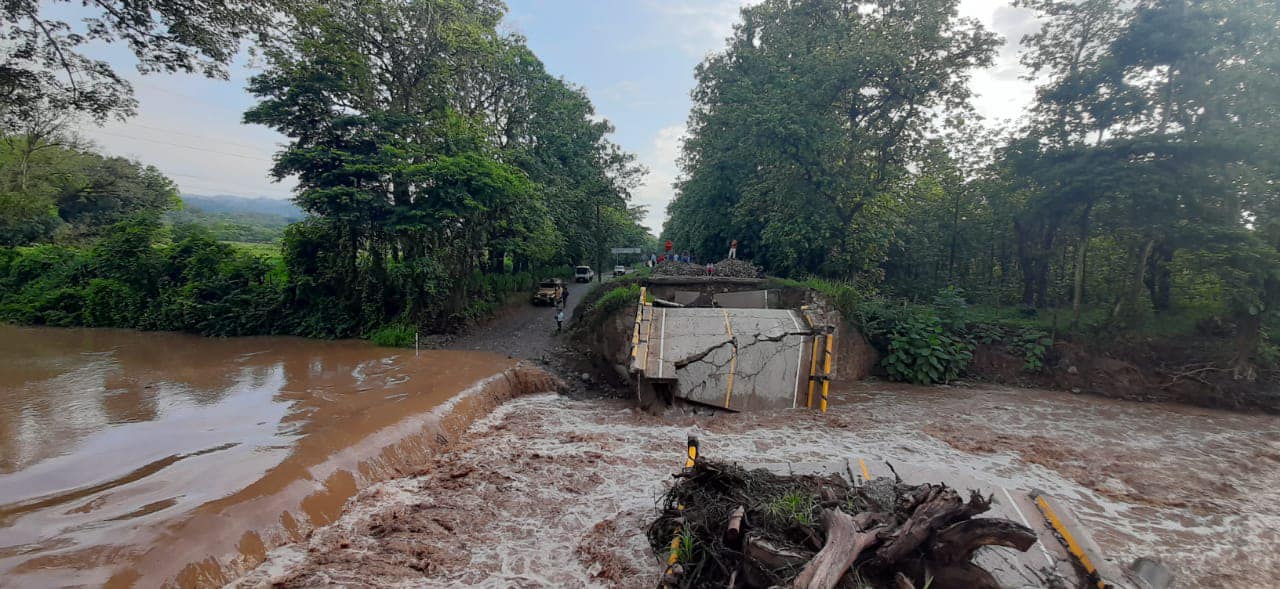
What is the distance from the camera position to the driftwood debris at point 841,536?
311 cm

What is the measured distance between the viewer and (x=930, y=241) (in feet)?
59.1

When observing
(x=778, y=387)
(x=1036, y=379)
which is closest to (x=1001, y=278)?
(x=1036, y=379)

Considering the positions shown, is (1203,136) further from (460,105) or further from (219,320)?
(219,320)

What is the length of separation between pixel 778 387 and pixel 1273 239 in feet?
34.3

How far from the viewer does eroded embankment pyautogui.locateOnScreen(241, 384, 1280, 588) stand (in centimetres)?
480

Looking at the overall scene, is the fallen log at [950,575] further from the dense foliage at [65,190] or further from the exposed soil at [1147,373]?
the dense foliage at [65,190]

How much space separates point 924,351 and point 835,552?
10.9m

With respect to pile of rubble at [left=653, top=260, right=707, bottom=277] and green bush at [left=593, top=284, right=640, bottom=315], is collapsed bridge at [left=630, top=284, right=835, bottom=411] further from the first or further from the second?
pile of rubble at [left=653, top=260, right=707, bottom=277]

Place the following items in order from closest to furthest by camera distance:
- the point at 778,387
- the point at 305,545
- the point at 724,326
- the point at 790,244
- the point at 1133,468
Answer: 1. the point at 305,545
2. the point at 1133,468
3. the point at 778,387
4. the point at 724,326
5. the point at 790,244

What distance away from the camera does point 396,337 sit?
15461 millimetres

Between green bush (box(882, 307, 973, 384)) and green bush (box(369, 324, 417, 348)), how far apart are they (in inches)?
541

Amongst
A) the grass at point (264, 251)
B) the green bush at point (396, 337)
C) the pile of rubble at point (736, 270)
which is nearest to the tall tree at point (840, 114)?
the pile of rubble at point (736, 270)

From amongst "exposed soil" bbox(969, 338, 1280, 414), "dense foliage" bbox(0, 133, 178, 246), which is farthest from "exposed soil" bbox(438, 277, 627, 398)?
"dense foliage" bbox(0, 133, 178, 246)

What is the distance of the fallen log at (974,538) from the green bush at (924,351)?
10.1 metres
